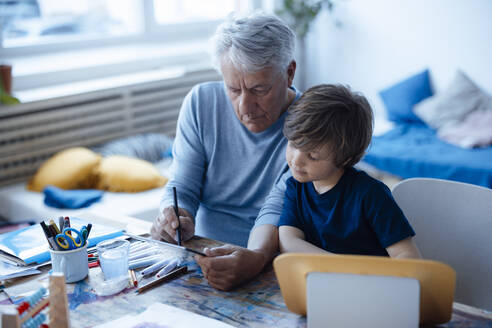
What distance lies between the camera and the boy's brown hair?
116cm

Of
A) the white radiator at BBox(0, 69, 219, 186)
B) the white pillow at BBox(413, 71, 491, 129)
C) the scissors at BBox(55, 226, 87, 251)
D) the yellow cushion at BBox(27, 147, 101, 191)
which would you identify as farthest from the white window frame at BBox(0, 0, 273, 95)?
the scissors at BBox(55, 226, 87, 251)

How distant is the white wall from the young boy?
9.78 feet

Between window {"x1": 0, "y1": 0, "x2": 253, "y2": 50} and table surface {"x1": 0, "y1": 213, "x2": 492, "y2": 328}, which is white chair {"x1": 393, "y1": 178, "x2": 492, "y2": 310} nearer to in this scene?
table surface {"x1": 0, "y1": 213, "x2": 492, "y2": 328}

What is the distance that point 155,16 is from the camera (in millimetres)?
4031

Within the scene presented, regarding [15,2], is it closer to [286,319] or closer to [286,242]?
[286,242]

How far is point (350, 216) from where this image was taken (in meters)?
1.21

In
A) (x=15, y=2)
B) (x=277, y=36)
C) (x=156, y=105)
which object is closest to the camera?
(x=277, y=36)

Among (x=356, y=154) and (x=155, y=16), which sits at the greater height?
(x=155, y=16)

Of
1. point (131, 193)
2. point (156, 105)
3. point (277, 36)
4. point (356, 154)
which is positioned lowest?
point (131, 193)

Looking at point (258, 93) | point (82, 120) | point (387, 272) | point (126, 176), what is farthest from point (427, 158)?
Result: point (387, 272)

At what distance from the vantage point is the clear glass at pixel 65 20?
3404 millimetres

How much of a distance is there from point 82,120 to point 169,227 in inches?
81.7

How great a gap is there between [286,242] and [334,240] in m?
0.12

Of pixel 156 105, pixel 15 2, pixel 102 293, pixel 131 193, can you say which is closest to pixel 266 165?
pixel 102 293
